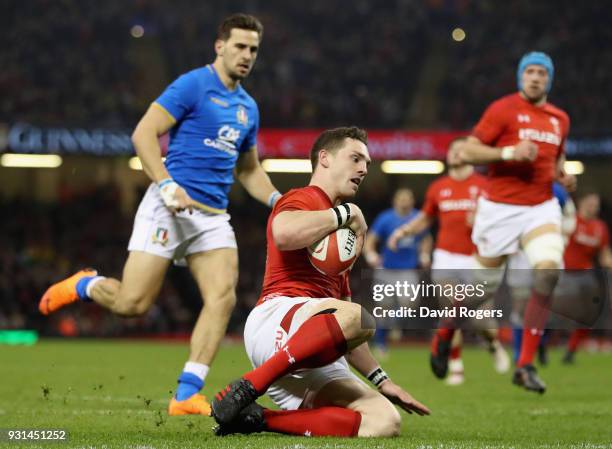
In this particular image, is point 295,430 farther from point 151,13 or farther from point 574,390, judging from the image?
point 151,13

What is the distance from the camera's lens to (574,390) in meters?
9.00

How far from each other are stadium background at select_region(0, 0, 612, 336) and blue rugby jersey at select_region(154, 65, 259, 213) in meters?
15.8

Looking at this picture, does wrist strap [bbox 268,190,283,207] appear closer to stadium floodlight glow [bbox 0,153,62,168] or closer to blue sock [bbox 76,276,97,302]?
blue sock [bbox 76,276,97,302]

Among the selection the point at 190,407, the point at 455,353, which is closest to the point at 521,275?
the point at 455,353

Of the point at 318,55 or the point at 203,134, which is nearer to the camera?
the point at 203,134

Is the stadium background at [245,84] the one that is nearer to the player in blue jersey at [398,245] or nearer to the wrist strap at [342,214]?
the player in blue jersey at [398,245]

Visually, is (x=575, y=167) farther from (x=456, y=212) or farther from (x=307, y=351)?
(x=307, y=351)

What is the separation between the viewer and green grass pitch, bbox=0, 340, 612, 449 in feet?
15.5

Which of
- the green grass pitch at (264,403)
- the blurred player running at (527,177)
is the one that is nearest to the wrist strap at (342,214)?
the green grass pitch at (264,403)

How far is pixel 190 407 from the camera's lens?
6.14 m

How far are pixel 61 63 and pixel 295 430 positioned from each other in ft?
74.3

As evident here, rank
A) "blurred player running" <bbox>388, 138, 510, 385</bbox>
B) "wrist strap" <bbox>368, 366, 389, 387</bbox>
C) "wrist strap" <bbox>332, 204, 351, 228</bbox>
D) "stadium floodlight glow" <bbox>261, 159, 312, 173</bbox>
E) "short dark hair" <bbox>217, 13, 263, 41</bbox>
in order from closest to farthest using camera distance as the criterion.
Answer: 1. "wrist strap" <bbox>332, 204, 351, 228</bbox>
2. "wrist strap" <bbox>368, 366, 389, 387</bbox>
3. "short dark hair" <bbox>217, 13, 263, 41</bbox>
4. "blurred player running" <bbox>388, 138, 510, 385</bbox>
5. "stadium floodlight glow" <bbox>261, 159, 312, 173</bbox>

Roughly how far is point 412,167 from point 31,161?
9.92 meters

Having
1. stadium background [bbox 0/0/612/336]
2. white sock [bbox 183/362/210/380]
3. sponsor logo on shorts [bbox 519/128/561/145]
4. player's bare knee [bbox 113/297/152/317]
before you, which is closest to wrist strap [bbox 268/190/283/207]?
player's bare knee [bbox 113/297/152/317]
